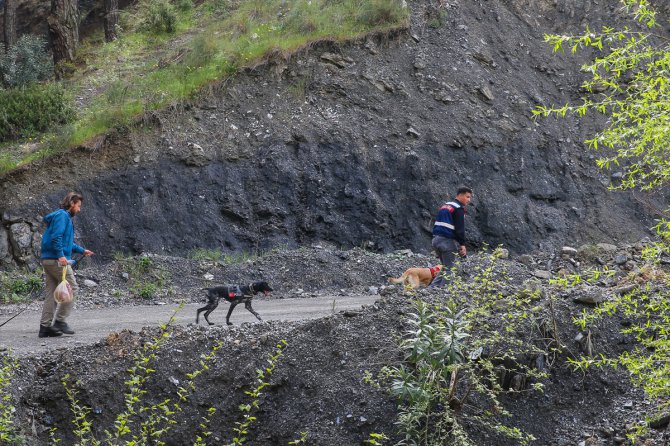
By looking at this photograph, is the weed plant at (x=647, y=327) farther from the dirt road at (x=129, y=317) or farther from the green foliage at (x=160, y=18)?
the green foliage at (x=160, y=18)

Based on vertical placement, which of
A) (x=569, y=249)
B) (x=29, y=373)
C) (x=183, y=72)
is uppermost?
(x=183, y=72)

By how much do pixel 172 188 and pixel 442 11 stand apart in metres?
10.1

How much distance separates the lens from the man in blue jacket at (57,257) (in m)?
10.2

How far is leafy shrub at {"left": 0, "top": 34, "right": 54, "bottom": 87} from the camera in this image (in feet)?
71.1

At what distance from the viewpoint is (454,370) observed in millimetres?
7469

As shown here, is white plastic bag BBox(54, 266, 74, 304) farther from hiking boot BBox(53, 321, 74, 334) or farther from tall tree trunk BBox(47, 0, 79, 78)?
tall tree trunk BBox(47, 0, 79, 78)

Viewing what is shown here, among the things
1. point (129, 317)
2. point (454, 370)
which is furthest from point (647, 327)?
point (129, 317)

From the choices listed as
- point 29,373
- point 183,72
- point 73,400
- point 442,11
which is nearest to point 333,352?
point 73,400

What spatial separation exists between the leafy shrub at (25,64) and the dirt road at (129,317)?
10.7 metres

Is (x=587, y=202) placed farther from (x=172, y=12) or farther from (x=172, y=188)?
(x=172, y=12)

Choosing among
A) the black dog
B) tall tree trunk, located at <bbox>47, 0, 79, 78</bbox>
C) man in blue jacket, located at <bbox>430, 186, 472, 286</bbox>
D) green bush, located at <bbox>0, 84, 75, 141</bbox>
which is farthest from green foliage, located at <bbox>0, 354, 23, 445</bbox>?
tall tree trunk, located at <bbox>47, 0, 79, 78</bbox>

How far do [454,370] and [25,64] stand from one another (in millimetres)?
18502

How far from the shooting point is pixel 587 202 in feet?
69.2

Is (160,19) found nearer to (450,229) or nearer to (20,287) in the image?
(20,287)
